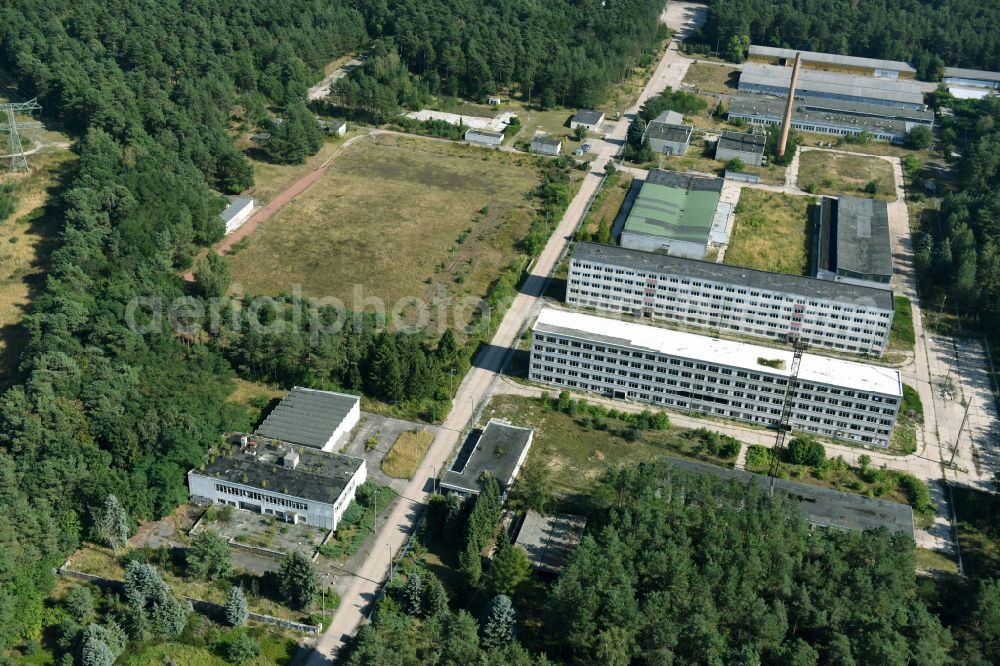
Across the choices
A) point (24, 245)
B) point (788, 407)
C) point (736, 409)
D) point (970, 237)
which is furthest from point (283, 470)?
point (970, 237)

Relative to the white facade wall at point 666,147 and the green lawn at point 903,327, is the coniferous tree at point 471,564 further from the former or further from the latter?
the white facade wall at point 666,147

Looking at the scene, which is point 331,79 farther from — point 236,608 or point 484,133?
point 236,608

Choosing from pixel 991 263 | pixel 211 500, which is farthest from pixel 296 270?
pixel 991 263

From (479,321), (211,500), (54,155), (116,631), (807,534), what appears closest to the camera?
(116,631)

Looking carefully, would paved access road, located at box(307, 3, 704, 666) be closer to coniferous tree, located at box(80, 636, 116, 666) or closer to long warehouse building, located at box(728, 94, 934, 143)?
coniferous tree, located at box(80, 636, 116, 666)

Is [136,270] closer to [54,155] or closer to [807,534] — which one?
[54,155]
